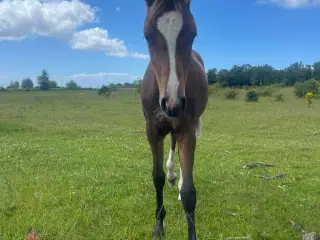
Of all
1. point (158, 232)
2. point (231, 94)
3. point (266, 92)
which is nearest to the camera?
point (158, 232)

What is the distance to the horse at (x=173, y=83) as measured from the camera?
12.4 ft

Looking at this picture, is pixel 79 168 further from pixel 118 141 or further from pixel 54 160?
pixel 118 141

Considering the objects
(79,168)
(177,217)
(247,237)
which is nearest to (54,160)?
(79,168)

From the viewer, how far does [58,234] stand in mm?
4742

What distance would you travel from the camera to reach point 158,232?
513 cm

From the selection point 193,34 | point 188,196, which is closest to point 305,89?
point 188,196

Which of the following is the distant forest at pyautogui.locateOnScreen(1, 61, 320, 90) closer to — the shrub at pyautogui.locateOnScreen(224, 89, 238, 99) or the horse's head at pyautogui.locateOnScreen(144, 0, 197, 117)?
the shrub at pyautogui.locateOnScreen(224, 89, 238, 99)

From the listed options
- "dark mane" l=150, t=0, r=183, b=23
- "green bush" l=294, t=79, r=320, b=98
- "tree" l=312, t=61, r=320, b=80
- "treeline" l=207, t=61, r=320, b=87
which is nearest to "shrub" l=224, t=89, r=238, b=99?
"green bush" l=294, t=79, r=320, b=98

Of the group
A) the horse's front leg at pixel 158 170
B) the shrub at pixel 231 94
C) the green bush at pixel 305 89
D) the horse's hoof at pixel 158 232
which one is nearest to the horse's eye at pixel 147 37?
the horse's front leg at pixel 158 170

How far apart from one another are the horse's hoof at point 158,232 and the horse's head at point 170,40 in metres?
2.06

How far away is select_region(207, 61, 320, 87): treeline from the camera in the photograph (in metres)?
77.5

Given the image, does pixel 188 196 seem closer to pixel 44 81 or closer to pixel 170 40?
pixel 170 40

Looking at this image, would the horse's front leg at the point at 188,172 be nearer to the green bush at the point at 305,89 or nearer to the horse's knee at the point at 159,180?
the horse's knee at the point at 159,180

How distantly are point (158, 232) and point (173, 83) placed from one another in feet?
7.87
